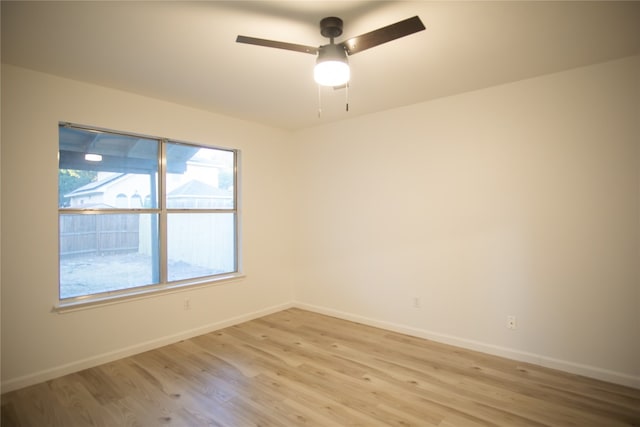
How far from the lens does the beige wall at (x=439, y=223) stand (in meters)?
2.62

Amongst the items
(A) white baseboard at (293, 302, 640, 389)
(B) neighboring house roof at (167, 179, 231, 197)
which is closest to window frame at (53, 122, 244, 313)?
(B) neighboring house roof at (167, 179, 231, 197)

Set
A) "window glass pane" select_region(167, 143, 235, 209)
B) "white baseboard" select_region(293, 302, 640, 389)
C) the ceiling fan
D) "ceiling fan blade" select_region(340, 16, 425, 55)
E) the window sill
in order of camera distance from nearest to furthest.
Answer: "ceiling fan blade" select_region(340, 16, 425, 55), the ceiling fan, "white baseboard" select_region(293, 302, 640, 389), the window sill, "window glass pane" select_region(167, 143, 235, 209)

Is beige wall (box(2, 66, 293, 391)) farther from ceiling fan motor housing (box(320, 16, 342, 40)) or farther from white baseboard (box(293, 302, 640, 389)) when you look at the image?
ceiling fan motor housing (box(320, 16, 342, 40))

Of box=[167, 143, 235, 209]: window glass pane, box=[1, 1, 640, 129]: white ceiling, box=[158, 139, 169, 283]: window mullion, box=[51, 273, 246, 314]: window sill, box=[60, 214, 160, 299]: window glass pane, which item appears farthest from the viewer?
box=[167, 143, 235, 209]: window glass pane

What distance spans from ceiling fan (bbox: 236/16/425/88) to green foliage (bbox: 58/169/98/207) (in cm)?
216

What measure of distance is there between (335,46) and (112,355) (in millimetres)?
3225

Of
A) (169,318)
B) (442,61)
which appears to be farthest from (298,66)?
(169,318)

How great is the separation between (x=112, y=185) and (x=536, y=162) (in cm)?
390

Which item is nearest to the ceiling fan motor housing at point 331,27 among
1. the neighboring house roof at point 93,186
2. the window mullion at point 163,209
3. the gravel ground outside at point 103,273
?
the window mullion at point 163,209

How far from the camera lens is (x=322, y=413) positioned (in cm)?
226

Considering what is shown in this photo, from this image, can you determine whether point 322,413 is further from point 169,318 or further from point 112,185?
point 112,185

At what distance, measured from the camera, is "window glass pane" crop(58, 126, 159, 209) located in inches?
117

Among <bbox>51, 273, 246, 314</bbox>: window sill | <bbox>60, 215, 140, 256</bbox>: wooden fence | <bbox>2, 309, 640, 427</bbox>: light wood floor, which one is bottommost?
<bbox>2, 309, 640, 427</bbox>: light wood floor

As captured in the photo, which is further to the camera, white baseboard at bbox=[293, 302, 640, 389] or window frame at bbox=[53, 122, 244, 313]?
window frame at bbox=[53, 122, 244, 313]
